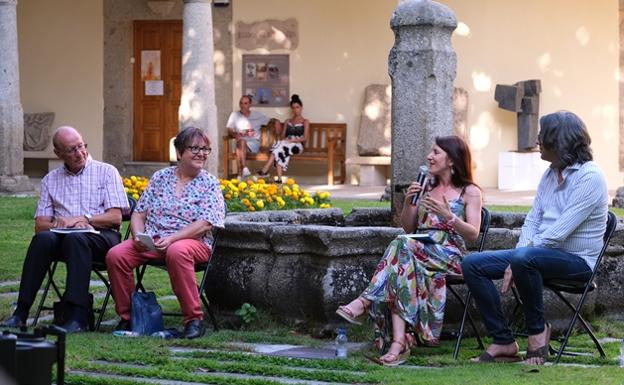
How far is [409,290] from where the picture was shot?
257 inches

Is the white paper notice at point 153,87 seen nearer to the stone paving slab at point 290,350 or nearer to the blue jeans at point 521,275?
the stone paving slab at point 290,350

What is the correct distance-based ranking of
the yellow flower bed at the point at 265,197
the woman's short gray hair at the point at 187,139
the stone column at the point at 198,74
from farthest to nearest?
1. the stone column at the point at 198,74
2. the yellow flower bed at the point at 265,197
3. the woman's short gray hair at the point at 187,139

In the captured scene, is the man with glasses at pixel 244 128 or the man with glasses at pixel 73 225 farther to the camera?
the man with glasses at pixel 244 128

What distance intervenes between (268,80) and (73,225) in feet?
42.3

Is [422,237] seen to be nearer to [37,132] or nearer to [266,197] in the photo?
[266,197]

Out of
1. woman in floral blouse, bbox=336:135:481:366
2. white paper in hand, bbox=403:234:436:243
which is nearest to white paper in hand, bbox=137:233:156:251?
woman in floral blouse, bbox=336:135:481:366

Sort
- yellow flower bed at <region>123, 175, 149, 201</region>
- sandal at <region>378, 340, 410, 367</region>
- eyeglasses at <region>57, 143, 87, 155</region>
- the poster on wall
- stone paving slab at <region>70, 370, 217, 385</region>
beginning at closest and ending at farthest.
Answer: stone paving slab at <region>70, 370, 217, 385</region>, sandal at <region>378, 340, 410, 367</region>, eyeglasses at <region>57, 143, 87, 155</region>, yellow flower bed at <region>123, 175, 149, 201</region>, the poster on wall

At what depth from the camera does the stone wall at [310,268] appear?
23.0 ft

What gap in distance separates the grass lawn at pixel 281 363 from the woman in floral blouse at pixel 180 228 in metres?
0.24

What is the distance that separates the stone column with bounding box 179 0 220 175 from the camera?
55.4ft

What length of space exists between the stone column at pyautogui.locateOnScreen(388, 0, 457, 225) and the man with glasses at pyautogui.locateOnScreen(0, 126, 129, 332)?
5.20ft

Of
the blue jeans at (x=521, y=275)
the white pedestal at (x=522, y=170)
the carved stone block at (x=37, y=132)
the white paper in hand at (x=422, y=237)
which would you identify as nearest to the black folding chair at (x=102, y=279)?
the white paper in hand at (x=422, y=237)

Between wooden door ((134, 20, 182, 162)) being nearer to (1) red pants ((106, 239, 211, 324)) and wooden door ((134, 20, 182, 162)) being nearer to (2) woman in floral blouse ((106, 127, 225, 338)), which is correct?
(2) woman in floral blouse ((106, 127, 225, 338))

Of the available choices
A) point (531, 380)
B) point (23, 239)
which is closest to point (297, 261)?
point (531, 380)
